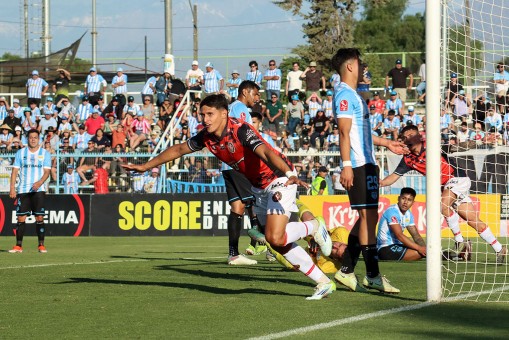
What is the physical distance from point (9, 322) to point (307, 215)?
15.1ft

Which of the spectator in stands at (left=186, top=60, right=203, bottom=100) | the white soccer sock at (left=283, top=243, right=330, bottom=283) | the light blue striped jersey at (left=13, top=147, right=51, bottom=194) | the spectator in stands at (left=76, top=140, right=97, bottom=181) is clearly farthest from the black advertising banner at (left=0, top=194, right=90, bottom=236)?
the white soccer sock at (left=283, top=243, right=330, bottom=283)

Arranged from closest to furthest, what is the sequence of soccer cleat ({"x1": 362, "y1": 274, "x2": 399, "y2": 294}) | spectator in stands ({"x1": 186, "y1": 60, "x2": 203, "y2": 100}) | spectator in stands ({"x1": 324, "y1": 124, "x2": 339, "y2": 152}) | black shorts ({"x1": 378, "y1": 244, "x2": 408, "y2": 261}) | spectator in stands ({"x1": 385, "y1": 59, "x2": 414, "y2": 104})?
soccer cleat ({"x1": 362, "y1": 274, "x2": 399, "y2": 294}) → black shorts ({"x1": 378, "y1": 244, "x2": 408, "y2": 261}) → spectator in stands ({"x1": 324, "y1": 124, "x2": 339, "y2": 152}) → spectator in stands ({"x1": 385, "y1": 59, "x2": 414, "y2": 104}) → spectator in stands ({"x1": 186, "y1": 60, "x2": 203, "y2": 100})

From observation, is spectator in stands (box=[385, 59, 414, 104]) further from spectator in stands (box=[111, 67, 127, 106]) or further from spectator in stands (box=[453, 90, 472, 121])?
spectator in stands (box=[453, 90, 472, 121])

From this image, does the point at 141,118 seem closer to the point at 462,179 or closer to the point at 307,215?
the point at 462,179

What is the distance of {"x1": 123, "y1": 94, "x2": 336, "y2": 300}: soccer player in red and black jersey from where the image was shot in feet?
31.3

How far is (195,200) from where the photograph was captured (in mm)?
26797

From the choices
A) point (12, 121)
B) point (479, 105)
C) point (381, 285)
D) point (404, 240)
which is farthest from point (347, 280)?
point (12, 121)

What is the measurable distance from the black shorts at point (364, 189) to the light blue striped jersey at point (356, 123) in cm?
8

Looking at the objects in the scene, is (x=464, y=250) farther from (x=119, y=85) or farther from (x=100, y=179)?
(x=119, y=85)

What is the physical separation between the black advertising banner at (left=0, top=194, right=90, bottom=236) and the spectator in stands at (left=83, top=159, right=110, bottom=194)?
1.37 feet

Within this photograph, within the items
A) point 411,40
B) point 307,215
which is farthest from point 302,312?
point 411,40

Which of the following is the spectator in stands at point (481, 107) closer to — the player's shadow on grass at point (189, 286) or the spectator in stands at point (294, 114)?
the player's shadow on grass at point (189, 286)

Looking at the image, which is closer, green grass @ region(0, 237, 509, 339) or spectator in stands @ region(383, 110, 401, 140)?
green grass @ region(0, 237, 509, 339)

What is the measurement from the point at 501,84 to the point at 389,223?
109 inches
